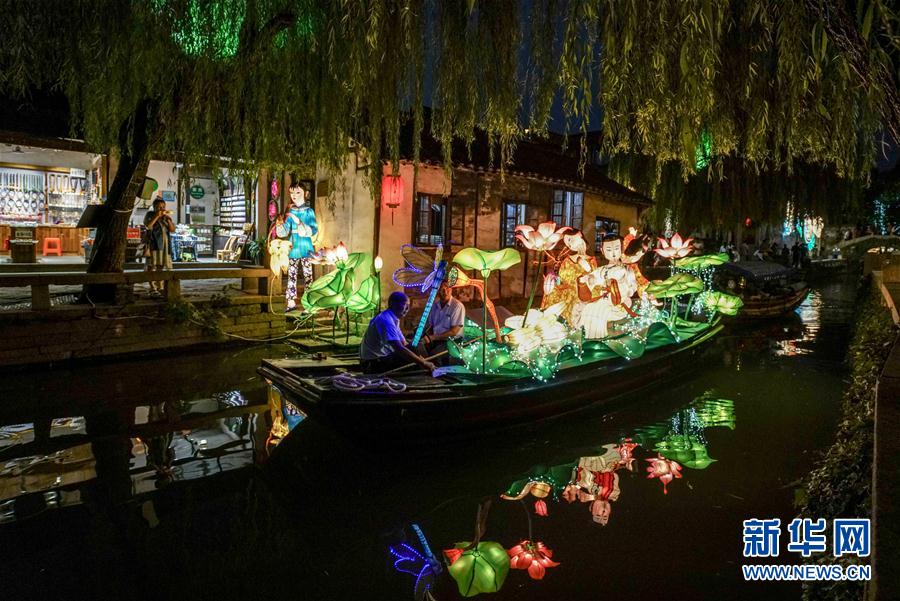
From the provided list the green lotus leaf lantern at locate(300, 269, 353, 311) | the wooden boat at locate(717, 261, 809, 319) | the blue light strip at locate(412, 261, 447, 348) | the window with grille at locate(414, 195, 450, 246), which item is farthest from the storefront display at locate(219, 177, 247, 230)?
the wooden boat at locate(717, 261, 809, 319)

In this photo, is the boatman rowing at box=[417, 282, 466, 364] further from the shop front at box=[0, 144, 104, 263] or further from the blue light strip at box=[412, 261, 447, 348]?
the shop front at box=[0, 144, 104, 263]

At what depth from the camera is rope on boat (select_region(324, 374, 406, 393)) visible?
6085mm

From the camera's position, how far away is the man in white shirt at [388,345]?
6.89 meters

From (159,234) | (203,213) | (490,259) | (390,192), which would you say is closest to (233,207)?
(203,213)

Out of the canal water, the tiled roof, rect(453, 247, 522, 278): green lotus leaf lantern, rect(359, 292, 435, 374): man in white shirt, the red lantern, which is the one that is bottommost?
the canal water

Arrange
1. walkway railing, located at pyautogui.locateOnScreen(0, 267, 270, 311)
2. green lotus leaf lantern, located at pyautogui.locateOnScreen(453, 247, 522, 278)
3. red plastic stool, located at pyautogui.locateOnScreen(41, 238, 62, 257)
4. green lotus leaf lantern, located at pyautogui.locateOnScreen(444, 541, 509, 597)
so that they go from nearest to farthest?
green lotus leaf lantern, located at pyautogui.locateOnScreen(444, 541, 509, 597)
green lotus leaf lantern, located at pyautogui.locateOnScreen(453, 247, 522, 278)
walkway railing, located at pyautogui.locateOnScreen(0, 267, 270, 311)
red plastic stool, located at pyautogui.locateOnScreen(41, 238, 62, 257)

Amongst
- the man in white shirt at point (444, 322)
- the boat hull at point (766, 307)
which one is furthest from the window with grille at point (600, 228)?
the man in white shirt at point (444, 322)

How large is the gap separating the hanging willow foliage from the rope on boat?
2.86 metres

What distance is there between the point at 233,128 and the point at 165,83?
1217 mm

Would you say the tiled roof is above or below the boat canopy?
above

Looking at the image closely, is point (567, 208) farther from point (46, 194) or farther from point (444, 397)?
point (46, 194)

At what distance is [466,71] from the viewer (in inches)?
230

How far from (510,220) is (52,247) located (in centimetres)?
1292

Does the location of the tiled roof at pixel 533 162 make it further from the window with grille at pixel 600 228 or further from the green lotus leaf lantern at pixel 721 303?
the green lotus leaf lantern at pixel 721 303
